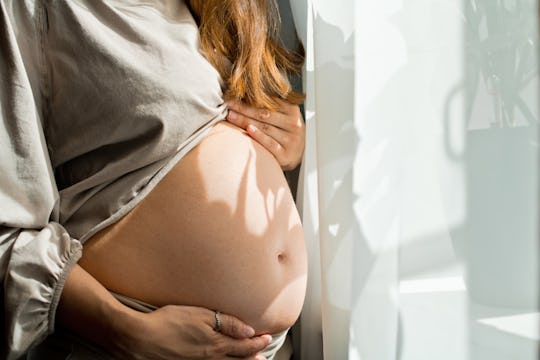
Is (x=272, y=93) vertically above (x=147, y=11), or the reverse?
(x=147, y=11)

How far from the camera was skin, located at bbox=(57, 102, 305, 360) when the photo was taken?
0.87m

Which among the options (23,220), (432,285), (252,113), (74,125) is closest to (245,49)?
(252,113)

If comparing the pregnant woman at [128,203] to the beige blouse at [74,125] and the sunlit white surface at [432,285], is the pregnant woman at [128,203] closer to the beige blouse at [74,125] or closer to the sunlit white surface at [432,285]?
the beige blouse at [74,125]

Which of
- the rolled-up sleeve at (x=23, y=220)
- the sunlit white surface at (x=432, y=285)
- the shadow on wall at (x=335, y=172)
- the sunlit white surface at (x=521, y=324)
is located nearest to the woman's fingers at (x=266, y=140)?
the shadow on wall at (x=335, y=172)

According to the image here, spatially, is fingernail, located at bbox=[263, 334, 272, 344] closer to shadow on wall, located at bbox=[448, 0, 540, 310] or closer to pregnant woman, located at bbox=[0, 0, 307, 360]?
pregnant woman, located at bbox=[0, 0, 307, 360]

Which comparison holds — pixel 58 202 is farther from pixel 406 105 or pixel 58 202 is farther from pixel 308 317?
pixel 406 105

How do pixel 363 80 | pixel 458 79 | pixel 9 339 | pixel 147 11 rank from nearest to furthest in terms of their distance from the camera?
pixel 458 79
pixel 363 80
pixel 9 339
pixel 147 11

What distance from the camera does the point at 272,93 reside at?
1.08 metres

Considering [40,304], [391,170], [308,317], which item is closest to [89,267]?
[40,304]

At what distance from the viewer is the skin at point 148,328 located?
874mm

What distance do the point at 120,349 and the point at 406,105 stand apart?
574 millimetres

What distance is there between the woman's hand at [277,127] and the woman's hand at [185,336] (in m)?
0.33

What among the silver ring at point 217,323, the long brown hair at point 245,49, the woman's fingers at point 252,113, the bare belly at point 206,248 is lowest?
the silver ring at point 217,323

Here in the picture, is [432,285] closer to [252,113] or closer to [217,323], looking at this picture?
[217,323]
